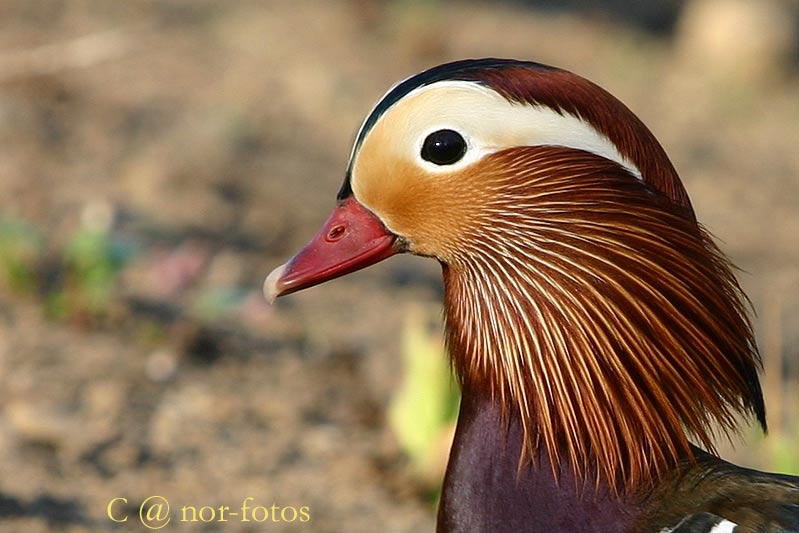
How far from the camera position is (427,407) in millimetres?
3143

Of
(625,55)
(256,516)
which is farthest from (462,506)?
(625,55)

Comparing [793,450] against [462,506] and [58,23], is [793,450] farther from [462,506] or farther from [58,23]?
Result: [58,23]

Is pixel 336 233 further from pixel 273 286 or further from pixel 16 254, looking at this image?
pixel 16 254

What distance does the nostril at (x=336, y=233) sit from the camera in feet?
6.86

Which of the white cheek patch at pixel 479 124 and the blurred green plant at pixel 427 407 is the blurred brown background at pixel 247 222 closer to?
the blurred green plant at pixel 427 407

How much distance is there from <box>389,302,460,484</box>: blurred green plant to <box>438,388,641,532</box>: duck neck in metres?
1.02

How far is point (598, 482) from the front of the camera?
1984 millimetres

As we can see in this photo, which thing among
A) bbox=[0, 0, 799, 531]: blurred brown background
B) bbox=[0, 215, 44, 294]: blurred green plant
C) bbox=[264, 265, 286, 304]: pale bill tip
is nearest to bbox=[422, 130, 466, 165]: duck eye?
bbox=[264, 265, 286, 304]: pale bill tip

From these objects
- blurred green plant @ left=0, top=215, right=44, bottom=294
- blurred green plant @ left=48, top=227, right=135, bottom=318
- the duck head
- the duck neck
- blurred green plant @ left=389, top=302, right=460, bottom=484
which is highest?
blurred green plant @ left=0, top=215, right=44, bottom=294

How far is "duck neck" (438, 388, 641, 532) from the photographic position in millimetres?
1969

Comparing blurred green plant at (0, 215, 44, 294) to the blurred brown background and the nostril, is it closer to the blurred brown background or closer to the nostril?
the blurred brown background

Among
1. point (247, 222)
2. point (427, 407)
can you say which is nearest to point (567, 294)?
point (427, 407)

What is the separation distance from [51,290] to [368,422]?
3.84ft

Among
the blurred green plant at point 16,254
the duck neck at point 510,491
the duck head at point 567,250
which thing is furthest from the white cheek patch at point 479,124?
the blurred green plant at point 16,254
